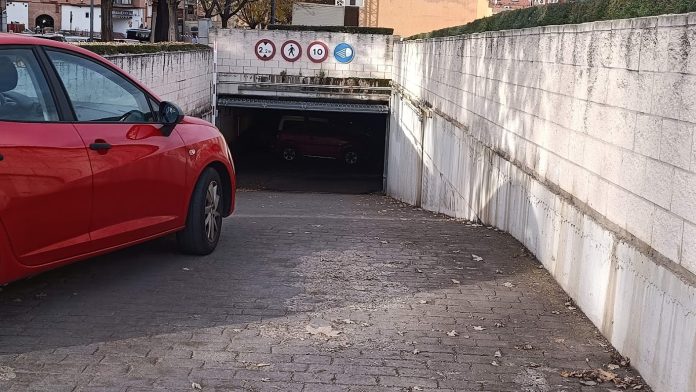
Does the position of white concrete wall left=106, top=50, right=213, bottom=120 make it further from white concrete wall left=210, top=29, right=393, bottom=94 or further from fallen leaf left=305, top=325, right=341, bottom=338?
fallen leaf left=305, top=325, right=341, bottom=338

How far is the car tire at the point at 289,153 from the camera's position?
1204 inches

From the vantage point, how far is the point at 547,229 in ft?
22.6

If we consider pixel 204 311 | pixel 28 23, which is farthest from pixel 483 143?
pixel 28 23

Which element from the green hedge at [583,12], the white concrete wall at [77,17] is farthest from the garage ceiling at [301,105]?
the white concrete wall at [77,17]

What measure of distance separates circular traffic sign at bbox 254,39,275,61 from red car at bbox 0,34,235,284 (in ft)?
71.8

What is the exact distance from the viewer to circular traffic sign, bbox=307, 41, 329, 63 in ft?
94.5

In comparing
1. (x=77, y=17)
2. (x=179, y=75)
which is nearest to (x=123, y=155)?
(x=179, y=75)

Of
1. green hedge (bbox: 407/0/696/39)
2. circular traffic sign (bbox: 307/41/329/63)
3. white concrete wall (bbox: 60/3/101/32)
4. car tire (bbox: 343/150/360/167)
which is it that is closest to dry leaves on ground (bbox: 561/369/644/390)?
green hedge (bbox: 407/0/696/39)

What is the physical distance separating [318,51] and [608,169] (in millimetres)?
23745

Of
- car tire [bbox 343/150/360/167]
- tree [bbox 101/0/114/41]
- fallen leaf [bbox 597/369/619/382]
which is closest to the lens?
fallen leaf [bbox 597/369/619/382]

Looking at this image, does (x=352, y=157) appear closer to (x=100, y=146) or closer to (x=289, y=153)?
(x=289, y=153)

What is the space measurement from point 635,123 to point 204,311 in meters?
2.87

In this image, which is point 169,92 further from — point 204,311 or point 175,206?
point 204,311

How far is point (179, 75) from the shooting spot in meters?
18.7
